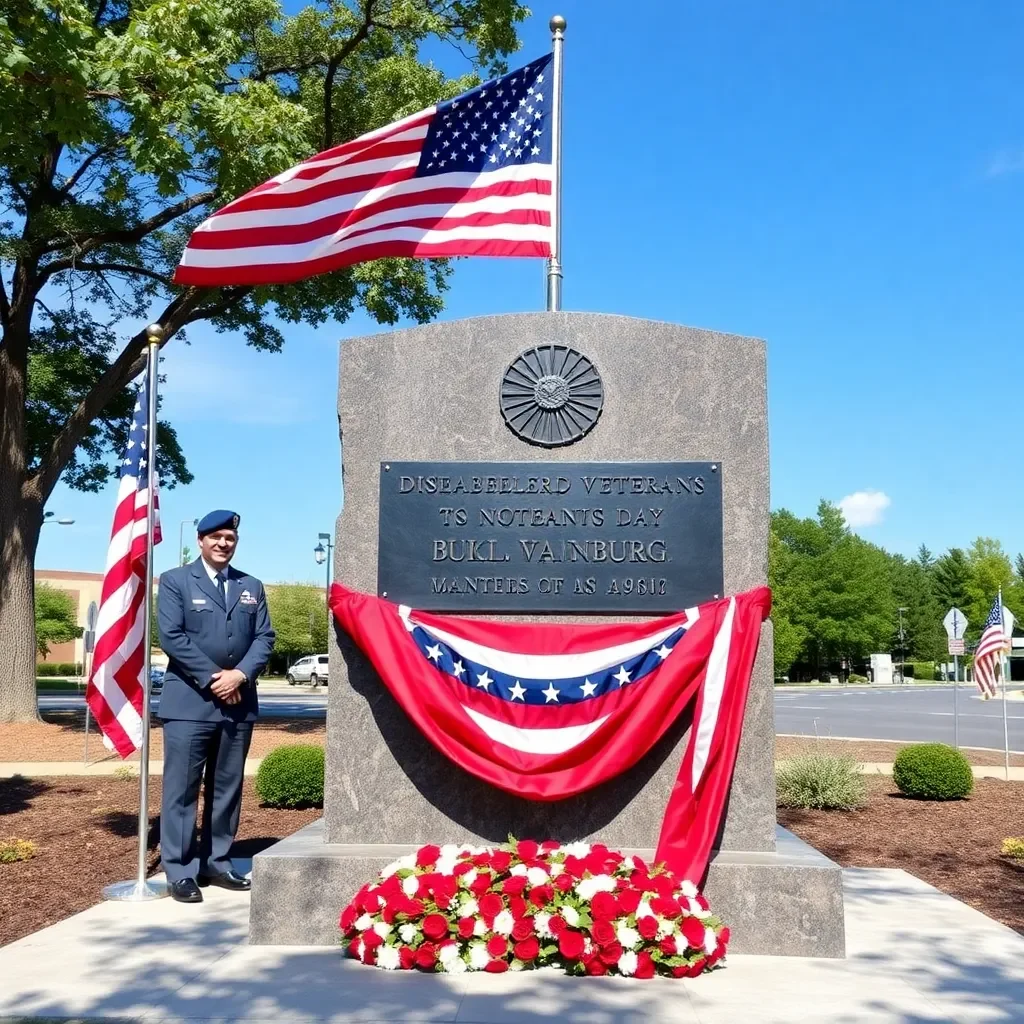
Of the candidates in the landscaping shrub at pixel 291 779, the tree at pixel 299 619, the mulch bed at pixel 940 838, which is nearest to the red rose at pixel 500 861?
the mulch bed at pixel 940 838

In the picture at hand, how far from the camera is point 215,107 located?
12000 mm

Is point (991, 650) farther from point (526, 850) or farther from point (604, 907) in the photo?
point (604, 907)

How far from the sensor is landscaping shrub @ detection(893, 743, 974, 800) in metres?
10.4

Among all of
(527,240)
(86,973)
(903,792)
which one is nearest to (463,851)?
(86,973)

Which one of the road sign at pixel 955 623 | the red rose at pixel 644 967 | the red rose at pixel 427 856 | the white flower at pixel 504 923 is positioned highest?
the road sign at pixel 955 623

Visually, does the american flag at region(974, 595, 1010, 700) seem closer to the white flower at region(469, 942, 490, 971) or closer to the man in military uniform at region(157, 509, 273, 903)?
the man in military uniform at region(157, 509, 273, 903)

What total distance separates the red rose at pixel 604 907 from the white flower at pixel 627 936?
58 mm

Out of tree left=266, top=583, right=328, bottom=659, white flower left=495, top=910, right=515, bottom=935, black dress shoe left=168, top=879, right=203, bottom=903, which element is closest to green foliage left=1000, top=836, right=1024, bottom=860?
white flower left=495, top=910, right=515, bottom=935

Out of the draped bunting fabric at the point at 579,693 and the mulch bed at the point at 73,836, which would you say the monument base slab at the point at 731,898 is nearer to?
the draped bunting fabric at the point at 579,693

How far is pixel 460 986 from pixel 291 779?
5652mm

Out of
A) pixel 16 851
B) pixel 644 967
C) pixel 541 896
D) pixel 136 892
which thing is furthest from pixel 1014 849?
pixel 16 851

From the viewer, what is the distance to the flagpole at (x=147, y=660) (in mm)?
5953

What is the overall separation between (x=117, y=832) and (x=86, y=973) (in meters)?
4.52

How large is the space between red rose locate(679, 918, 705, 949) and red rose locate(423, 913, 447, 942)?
1040 mm
